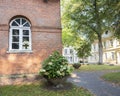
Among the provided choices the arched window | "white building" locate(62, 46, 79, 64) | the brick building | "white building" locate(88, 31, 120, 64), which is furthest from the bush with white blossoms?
"white building" locate(62, 46, 79, 64)

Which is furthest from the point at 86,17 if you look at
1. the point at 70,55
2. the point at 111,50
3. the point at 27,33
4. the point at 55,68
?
the point at 70,55

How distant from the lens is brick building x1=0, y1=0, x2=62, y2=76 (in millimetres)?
14344

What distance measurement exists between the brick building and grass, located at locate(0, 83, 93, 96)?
1919mm

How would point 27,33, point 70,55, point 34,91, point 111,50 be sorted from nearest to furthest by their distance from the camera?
point 34,91, point 27,33, point 111,50, point 70,55

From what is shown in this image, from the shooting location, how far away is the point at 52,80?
12.5 m

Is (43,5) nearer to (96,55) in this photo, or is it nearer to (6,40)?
(6,40)

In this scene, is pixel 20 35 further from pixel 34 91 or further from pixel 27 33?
pixel 34 91

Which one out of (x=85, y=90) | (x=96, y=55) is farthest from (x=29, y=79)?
(x=96, y=55)

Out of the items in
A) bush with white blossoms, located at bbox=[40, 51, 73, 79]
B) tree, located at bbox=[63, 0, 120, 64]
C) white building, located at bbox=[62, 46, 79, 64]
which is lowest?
bush with white blossoms, located at bbox=[40, 51, 73, 79]

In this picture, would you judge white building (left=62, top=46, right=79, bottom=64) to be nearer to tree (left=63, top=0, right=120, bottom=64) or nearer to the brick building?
tree (left=63, top=0, right=120, bottom=64)

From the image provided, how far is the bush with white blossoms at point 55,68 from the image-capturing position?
1233cm

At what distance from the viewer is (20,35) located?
14.9m

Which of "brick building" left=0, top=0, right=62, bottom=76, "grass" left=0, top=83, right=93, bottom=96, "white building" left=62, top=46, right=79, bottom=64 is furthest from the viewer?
"white building" left=62, top=46, right=79, bottom=64

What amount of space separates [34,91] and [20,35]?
4561 millimetres
